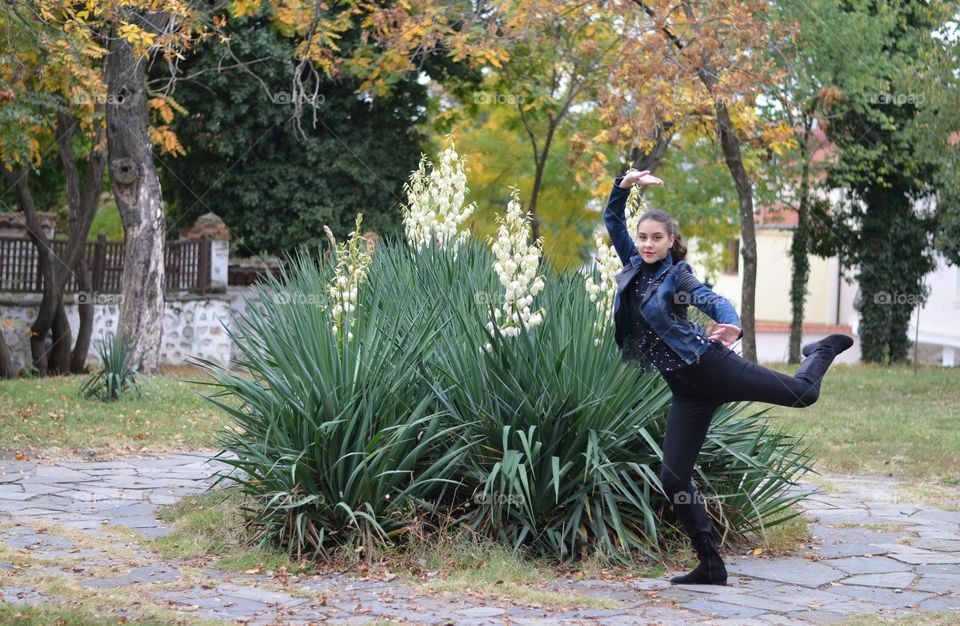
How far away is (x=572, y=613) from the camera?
512 cm

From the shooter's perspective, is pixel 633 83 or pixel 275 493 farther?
pixel 633 83

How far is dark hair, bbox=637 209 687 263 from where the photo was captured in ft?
18.6

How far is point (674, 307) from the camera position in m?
5.56

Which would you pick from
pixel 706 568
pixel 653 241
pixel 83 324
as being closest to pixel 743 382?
pixel 653 241

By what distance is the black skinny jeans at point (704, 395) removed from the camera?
541 cm

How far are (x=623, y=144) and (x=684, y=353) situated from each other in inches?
480

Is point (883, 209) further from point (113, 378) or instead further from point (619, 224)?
point (619, 224)

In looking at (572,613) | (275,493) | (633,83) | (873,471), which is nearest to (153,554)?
(275,493)

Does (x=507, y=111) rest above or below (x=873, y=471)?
above

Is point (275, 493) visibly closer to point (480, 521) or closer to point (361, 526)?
point (361, 526)

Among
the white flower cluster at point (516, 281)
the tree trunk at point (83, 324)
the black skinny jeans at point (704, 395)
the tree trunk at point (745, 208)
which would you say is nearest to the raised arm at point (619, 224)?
the white flower cluster at point (516, 281)

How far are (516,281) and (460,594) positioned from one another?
1.79 meters

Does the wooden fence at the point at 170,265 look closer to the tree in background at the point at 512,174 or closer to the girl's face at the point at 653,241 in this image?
the tree in background at the point at 512,174

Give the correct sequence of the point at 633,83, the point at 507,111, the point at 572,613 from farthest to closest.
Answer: the point at 507,111
the point at 633,83
the point at 572,613
